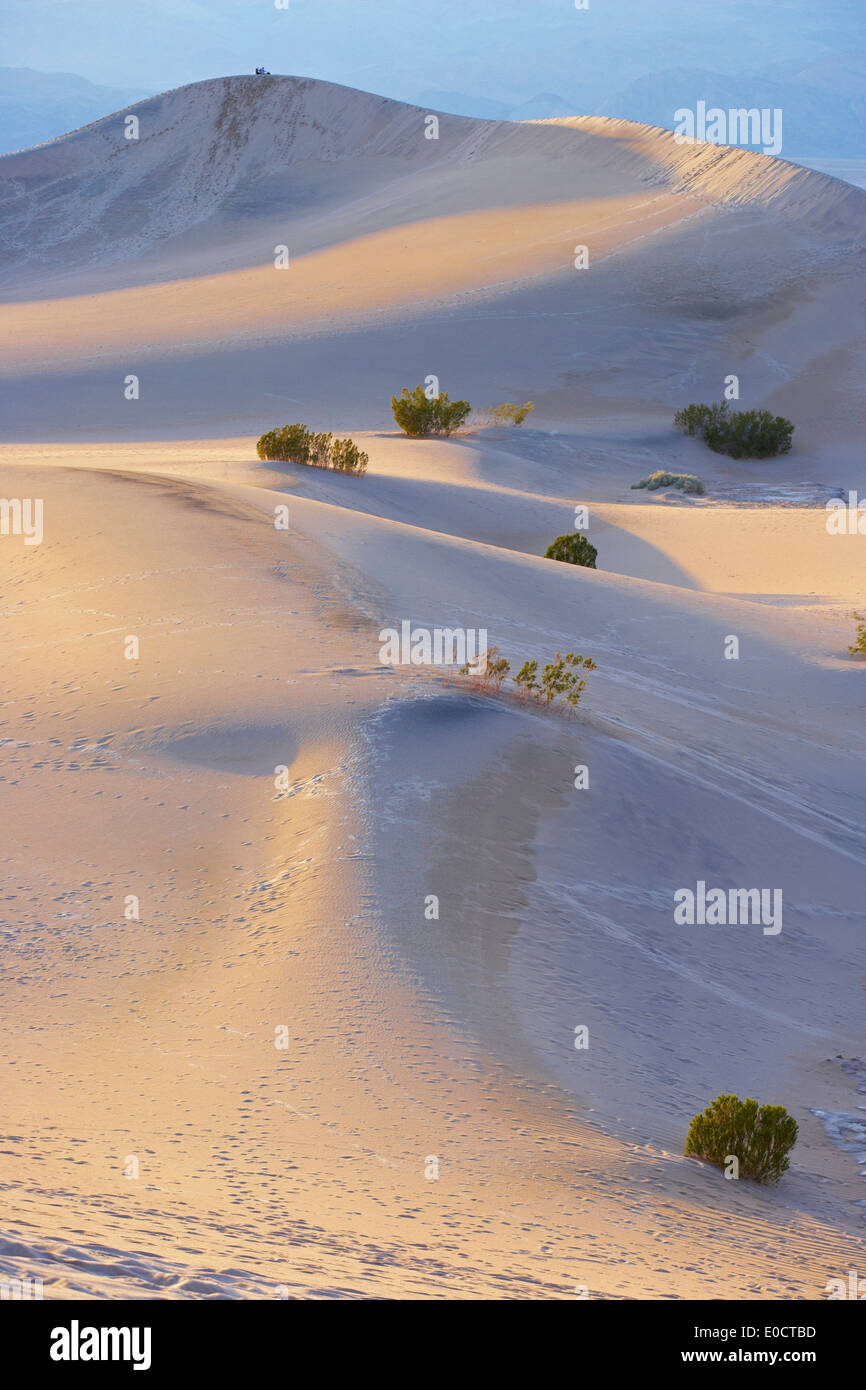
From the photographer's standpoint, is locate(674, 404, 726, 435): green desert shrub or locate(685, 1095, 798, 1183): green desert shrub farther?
locate(674, 404, 726, 435): green desert shrub

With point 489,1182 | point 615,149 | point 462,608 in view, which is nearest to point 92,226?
point 615,149

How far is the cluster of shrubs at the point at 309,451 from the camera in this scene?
18.5 meters

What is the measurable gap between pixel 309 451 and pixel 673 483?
8.96 meters

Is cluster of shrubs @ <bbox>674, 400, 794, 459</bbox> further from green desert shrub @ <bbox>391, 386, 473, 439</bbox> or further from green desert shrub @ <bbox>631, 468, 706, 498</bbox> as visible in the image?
green desert shrub @ <bbox>391, 386, 473, 439</bbox>

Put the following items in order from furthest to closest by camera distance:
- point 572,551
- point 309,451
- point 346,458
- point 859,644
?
point 309,451 < point 346,458 < point 572,551 < point 859,644

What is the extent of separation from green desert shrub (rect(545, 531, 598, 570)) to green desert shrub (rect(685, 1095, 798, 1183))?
12436 mm

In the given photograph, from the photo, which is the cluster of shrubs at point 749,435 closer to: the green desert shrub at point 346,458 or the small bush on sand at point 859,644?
the green desert shrub at point 346,458

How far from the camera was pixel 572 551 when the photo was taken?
17.0 meters

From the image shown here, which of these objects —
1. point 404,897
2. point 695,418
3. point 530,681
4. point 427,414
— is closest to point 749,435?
point 695,418

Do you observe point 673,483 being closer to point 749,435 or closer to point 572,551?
point 749,435

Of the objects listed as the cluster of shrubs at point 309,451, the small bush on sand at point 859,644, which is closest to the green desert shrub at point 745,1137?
the small bush on sand at point 859,644

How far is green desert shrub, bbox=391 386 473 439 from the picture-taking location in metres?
25.8

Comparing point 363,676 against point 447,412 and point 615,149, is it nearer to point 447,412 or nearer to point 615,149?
point 447,412

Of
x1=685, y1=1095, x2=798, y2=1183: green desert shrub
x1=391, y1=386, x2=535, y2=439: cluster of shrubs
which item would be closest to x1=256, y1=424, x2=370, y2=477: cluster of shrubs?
x1=391, y1=386, x2=535, y2=439: cluster of shrubs
